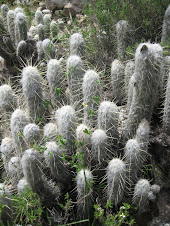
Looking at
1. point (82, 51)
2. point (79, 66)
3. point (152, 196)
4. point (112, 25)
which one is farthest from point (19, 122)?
point (112, 25)

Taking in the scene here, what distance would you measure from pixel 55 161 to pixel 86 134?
0.39m

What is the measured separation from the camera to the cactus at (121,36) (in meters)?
3.51

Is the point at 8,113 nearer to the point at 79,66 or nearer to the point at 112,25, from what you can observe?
the point at 79,66

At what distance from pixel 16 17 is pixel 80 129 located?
284 cm

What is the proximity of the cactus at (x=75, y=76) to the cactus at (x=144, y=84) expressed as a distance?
1.99 feet

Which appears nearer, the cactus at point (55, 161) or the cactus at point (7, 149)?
the cactus at point (55, 161)

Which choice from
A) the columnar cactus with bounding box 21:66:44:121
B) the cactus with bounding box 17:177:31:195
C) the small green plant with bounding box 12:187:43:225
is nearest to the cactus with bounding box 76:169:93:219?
the small green plant with bounding box 12:187:43:225

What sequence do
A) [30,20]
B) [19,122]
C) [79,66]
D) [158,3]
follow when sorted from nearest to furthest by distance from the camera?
1. [19,122]
2. [79,66]
3. [158,3]
4. [30,20]

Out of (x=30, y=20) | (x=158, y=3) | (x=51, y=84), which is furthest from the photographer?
(x=30, y=20)

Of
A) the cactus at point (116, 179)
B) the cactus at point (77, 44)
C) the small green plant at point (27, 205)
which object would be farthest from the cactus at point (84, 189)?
the cactus at point (77, 44)

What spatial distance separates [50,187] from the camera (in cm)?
256

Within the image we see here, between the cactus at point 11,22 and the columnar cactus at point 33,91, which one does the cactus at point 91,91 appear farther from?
the cactus at point 11,22

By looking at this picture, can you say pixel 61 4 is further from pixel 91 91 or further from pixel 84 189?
pixel 84 189

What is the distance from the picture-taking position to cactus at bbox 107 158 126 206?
220cm
